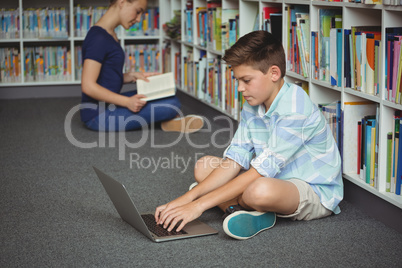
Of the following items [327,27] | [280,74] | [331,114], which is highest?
[327,27]

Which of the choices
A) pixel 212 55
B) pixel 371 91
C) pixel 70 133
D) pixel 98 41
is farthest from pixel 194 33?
pixel 371 91

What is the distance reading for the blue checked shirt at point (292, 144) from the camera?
1.86m

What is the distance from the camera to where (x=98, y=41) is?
11.4ft

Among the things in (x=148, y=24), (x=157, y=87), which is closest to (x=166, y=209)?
(x=157, y=87)

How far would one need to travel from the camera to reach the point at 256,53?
186cm

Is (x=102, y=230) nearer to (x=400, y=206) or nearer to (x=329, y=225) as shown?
(x=329, y=225)

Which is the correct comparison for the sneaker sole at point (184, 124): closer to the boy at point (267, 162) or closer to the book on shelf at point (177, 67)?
the book on shelf at point (177, 67)

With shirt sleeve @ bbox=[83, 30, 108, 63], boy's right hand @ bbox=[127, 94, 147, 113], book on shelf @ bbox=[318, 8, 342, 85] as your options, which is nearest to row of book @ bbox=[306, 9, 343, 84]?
book on shelf @ bbox=[318, 8, 342, 85]

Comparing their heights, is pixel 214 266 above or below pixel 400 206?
below

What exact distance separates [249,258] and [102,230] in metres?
0.55

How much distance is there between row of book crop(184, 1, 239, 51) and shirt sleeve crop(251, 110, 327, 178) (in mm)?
1524

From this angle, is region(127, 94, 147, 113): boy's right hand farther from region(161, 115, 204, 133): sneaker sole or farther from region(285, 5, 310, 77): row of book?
region(285, 5, 310, 77): row of book

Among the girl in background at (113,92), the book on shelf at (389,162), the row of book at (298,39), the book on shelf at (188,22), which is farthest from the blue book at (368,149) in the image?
the book on shelf at (188,22)

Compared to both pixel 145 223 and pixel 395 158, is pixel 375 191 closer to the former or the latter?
pixel 395 158
